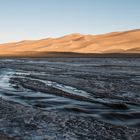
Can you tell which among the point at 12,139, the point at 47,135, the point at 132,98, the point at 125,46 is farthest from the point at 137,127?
the point at 125,46

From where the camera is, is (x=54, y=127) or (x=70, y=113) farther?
(x=70, y=113)

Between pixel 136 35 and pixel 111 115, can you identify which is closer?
pixel 111 115

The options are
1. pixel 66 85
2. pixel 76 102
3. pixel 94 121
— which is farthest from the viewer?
pixel 66 85

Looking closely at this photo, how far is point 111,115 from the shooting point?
358 inches

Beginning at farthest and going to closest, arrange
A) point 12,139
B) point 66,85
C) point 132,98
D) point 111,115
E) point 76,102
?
point 66,85
point 132,98
point 76,102
point 111,115
point 12,139

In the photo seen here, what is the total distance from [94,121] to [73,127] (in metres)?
0.78

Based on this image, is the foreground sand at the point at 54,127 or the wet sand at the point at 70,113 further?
the wet sand at the point at 70,113

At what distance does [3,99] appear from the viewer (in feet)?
38.4

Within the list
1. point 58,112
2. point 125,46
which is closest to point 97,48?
point 125,46

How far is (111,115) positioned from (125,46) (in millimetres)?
73248

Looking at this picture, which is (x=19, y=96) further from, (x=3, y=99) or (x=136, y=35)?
(x=136, y=35)

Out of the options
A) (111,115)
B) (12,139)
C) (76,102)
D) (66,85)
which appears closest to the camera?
(12,139)

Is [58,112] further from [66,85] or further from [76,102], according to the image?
[66,85]

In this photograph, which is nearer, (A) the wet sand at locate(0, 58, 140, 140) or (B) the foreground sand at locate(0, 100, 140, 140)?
(B) the foreground sand at locate(0, 100, 140, 140)
